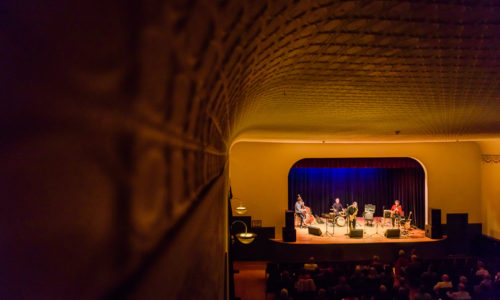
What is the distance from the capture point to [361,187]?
661 inches

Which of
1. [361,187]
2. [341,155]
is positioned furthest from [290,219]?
[361,187]

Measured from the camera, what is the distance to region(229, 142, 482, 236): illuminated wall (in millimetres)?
13453

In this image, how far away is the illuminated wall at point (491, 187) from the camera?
13.3 m

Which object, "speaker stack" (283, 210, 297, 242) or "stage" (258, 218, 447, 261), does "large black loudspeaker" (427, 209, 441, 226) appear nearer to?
"stage" (258, 218, 447, 261)

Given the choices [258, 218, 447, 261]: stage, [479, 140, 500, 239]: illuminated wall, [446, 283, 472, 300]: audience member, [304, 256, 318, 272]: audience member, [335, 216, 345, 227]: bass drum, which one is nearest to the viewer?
[446, 283, 472, 300]: audience member

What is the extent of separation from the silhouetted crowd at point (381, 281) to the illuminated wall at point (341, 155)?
401 cm

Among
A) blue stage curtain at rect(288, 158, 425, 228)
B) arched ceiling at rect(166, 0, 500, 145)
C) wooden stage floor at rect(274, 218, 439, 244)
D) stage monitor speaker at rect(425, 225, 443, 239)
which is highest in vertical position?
arched ceiling at rect(166, 0, 500, 145)

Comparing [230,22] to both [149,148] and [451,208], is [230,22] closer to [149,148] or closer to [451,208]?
[149,148]

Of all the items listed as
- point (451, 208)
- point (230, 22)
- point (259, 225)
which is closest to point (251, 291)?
point (259, 225)

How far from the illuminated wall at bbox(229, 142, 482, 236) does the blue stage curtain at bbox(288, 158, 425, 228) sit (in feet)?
3.05

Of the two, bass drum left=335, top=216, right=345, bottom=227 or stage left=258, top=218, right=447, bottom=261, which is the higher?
bass drum left=335, top=216, right=345, bottom=227

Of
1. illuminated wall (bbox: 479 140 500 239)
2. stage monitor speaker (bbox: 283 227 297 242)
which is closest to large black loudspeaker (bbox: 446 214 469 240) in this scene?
illuminated wall (bbox: 479 140 500 239)

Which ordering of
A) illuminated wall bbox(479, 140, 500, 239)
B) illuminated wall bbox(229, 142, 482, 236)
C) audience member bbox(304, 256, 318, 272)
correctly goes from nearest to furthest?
audience member bbox(304, 256, 318, 272) < illuminated wall bbox(479, 140, 500, 239) < illuminated wall bbox(229, 142, 482, 236)

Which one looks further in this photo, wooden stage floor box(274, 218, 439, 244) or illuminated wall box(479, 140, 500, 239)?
illuminated wall box(479, 140, 500, 239)
